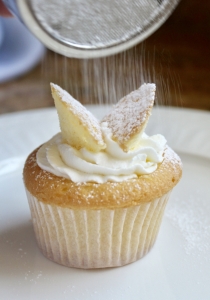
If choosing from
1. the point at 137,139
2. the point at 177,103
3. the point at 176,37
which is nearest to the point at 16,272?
the point at 137,139

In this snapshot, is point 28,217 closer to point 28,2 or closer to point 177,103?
point 28,2

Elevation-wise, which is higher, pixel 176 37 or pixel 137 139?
pixel 137 139

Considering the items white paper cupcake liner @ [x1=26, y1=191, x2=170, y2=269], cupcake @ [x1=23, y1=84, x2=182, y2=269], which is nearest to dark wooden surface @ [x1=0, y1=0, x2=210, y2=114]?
cupcake @ [x1=23, y1=84, x2=182, y2=269]

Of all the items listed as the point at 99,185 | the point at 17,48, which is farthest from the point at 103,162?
the point at 17,48

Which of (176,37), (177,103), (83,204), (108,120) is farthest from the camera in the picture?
(176,37)

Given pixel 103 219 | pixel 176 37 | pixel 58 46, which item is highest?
pixel 58 46
